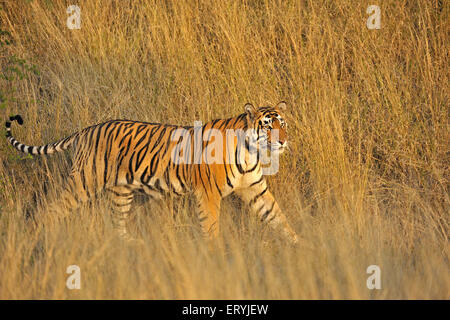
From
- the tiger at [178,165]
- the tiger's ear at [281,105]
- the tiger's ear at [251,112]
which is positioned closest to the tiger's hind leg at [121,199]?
the tiger at [178,165]

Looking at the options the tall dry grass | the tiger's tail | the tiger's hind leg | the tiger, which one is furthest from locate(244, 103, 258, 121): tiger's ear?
the tiger's tail

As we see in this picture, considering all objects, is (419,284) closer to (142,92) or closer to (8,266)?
(8,266)

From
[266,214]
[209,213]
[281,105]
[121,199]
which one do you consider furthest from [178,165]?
[281,105]

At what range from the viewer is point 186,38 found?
20.9 ft

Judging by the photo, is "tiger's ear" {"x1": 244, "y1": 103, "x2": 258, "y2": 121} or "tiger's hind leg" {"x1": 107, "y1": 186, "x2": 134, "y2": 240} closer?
"tiger's ear" {"x1": 244, "y1": 103, "x2": 258, "y2": 121}

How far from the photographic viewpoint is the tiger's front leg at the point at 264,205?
478 cm

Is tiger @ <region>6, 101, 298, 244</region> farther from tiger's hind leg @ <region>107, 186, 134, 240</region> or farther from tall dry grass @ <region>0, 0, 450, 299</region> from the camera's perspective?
tall dry grass @ <region>0, 0, 450, 299</region>

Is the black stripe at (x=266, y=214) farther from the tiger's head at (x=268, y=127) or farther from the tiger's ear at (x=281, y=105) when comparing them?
the tiger's ear at (x=281, y=105)

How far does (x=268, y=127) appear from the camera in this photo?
4668 millimetres

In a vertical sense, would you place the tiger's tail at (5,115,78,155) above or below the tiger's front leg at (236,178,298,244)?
above

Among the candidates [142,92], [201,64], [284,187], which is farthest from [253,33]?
[284,187]

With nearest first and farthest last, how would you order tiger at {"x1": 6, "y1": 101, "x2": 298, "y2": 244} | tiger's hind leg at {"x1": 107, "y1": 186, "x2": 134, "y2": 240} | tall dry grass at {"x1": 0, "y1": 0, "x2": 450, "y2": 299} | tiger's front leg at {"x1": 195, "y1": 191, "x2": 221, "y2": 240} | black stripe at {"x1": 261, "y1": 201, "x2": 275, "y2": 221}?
tall dry grass at {"x1": 0, "y1": 0, "x2": 450, "y2": 299} < tiger's front leg at {"x1": 195, "y1": 191, "x2": 221, "y2": 240} < tiger at {"x1": 6, "y1": 101, "x2": 298, "y2": 244} < black stripe at {"x1": 261, "y1": 201, "x2": 275, "y2": 221} < tiger's hind leg at {"x1": 107, "y1": 186, "x2": 134, "y2": 240}

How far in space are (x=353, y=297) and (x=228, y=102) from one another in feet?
9.56

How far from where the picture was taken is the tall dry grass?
3820 millimetres
